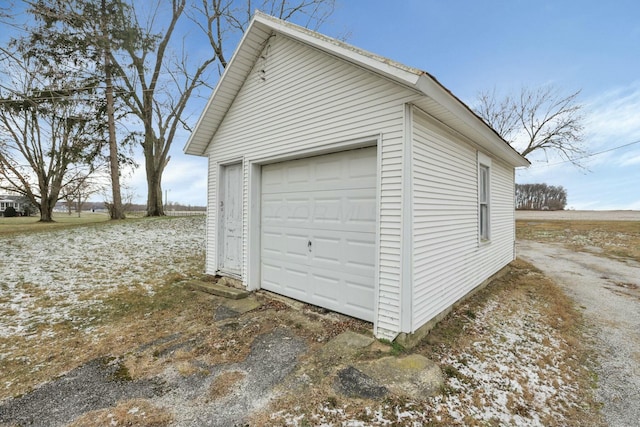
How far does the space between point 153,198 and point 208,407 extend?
1937 centimetres

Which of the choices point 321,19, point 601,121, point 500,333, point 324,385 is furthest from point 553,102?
point 324,385

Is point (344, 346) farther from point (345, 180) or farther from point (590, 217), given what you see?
point (590, 217)

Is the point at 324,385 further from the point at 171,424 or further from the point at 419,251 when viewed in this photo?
the point at 419,251

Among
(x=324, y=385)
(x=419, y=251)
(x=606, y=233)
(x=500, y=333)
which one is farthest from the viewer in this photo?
(x=606, y=233)

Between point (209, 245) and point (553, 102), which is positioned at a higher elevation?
point (553, 102)

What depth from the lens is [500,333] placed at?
413 centimetres


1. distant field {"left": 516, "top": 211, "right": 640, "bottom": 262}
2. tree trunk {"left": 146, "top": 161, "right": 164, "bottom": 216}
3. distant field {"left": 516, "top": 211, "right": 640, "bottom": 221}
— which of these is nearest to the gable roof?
distant field {"left": 516, "top": 211, "right": 640, "bottom": 262}

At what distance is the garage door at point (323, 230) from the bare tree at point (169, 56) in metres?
9.55

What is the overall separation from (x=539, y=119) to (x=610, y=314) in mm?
21107

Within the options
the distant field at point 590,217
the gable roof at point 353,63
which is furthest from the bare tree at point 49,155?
the distant field at point 590,217

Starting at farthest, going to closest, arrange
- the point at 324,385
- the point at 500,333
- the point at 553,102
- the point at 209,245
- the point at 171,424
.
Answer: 1. the point at 553,102
2. the point at 209,245
3. the point at 500,333
4. the point at 324,385
5. the point at 171,424

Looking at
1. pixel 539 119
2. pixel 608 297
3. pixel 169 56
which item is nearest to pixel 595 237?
pixel 539 119

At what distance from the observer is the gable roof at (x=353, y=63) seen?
3.24 m

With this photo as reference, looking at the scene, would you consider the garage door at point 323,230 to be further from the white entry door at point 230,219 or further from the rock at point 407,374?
the rock at point 407,374
